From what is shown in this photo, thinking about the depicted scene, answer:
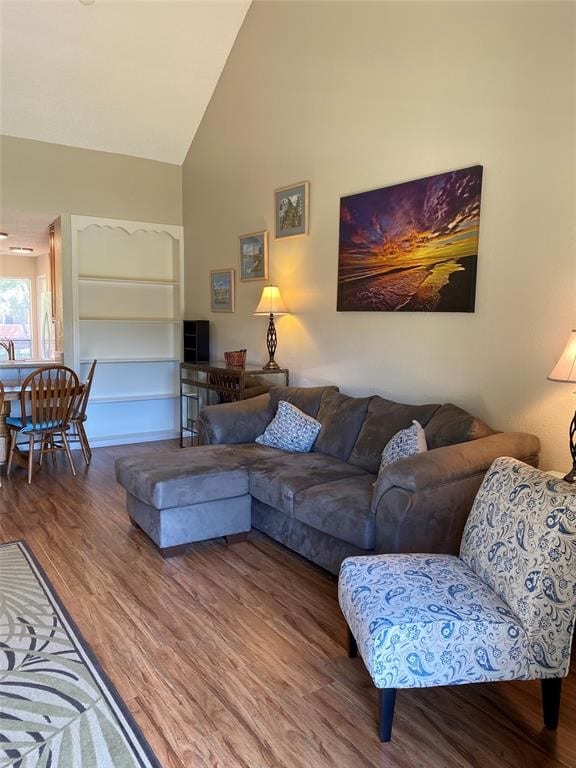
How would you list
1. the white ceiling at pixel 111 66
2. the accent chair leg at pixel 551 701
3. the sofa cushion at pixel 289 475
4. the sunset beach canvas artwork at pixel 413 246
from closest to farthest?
the accent chair leg at pixel 551 701, the sofa cushion at pixel 289 475, the sunset beach canvas artwork at pixel 413 246, the white ceiling at pixel 111 66

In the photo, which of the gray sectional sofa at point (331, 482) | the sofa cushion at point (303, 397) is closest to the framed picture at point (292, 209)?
the sofa cushion at point (303, 397)

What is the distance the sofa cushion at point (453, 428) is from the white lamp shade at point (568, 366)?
57 centimetres

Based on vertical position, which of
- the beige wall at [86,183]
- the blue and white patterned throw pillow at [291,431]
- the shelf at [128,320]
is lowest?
the blue and white patterned throw pillow at [291,431]

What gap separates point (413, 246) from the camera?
11.1 ft

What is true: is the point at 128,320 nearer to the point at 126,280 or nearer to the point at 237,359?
the point at 126,280

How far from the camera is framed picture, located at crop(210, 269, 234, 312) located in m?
5.30

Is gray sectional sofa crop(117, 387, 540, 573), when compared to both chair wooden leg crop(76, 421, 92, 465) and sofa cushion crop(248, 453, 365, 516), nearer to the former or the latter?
sofa cushion crop(248, 453, 365, 516)

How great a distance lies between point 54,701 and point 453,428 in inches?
83.5

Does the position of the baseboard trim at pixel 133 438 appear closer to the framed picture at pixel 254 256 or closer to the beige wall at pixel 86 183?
the framed picture at pixel 254 256

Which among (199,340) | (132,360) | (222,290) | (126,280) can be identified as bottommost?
(132,360)

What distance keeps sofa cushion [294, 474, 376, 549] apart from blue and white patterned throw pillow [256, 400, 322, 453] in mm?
671

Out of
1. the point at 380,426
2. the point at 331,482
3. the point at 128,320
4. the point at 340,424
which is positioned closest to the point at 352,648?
the point at 331,482

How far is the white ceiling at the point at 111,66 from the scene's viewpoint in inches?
171

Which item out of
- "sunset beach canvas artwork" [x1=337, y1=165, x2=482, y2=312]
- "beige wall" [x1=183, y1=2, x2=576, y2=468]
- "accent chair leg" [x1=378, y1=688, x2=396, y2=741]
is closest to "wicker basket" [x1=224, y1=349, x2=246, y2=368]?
"beige wall" [x1=183, y1=2, x2=576, y2=468]
